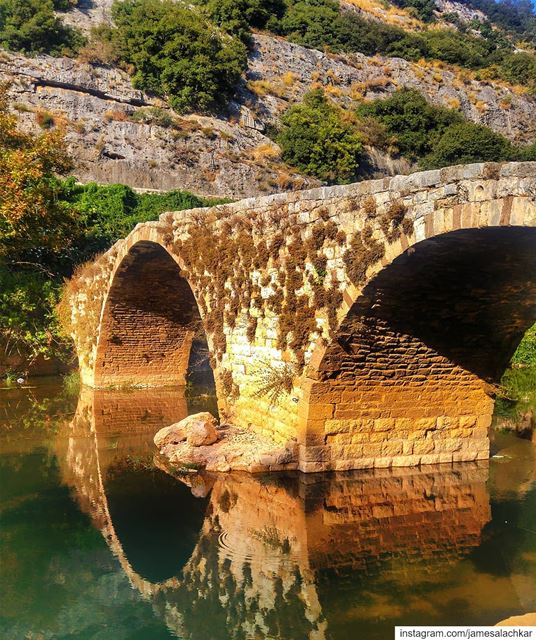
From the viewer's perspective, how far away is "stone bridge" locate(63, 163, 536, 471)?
638cm

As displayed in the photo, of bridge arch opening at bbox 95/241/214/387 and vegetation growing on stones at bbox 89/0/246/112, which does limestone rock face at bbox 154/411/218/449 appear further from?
vegetation growing on stones at bbox 89/0/246/112

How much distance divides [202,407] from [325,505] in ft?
21.5

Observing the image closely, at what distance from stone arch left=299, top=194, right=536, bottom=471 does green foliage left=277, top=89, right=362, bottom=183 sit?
31.6 metres

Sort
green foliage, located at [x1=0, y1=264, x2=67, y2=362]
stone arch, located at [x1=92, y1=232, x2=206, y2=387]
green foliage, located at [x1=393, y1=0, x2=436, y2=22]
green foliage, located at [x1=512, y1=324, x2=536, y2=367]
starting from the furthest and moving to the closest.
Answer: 1. green foliage, located at [x1=393, y1=0, x2=436, y2=22]
2. green foliage, located at [x1=0, y1=264, x2=67, y2=362]
3. stone arch, located at [x1=92, y1=232, x2=206, y2=387]
4. green foliage, located at [x1=512, y1=324, x2=536, y2=367]

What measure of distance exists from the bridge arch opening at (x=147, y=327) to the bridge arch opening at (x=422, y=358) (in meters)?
6.75

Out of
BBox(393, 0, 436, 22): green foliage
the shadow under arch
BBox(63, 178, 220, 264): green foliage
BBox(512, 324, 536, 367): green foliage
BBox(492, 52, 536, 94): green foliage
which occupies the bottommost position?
the shadow under arch

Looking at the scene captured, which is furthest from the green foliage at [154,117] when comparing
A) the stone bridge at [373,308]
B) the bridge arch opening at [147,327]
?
the stone bridge at [373,308]

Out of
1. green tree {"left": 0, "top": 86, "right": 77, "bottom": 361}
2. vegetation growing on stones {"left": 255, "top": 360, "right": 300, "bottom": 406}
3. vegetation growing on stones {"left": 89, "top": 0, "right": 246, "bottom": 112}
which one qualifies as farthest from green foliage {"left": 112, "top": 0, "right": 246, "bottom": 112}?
vegetation growing on stones {"left": 255, "top": 360, "right": 300, "bottom": 406}

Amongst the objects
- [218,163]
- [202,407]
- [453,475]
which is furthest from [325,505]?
[218,163]

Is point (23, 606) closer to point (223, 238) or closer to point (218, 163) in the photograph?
point (223, 238)

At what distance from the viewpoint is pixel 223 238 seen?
9695 millimetres

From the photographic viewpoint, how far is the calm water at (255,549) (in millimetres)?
4832

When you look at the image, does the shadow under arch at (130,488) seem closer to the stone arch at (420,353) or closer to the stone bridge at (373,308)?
the stone bridge at (373,308)

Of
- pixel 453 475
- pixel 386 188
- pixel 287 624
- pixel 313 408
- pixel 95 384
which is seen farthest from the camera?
pixel 95 384
